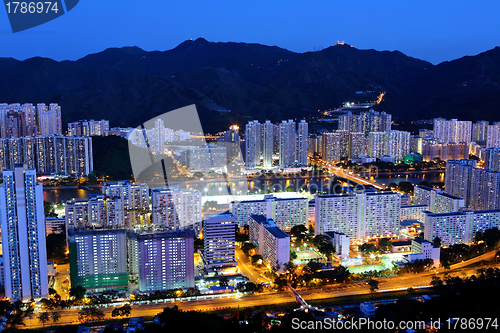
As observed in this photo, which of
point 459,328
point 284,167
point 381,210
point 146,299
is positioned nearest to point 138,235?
point 146,299

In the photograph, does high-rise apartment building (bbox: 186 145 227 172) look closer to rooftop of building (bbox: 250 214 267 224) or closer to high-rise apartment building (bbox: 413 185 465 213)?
high-rise apartment building (bbox: 413 185 465 213)

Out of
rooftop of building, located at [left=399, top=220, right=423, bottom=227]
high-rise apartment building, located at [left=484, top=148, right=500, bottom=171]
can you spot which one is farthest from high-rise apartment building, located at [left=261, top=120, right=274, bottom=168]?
rooftop of building, located at [left=399, top=220, right=423, bottom=227]

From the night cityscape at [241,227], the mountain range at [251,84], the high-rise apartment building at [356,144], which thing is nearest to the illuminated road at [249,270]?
the night cityscape at [241,227]

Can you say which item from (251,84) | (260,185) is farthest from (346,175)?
(251,84)

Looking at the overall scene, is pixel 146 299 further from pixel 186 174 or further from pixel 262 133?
pixel 262 133

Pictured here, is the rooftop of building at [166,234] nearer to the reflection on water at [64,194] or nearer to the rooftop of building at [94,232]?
the rooftop of building at [94,232]

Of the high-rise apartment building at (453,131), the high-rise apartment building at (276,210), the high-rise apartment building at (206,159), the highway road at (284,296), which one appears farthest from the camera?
the high-rise apartment building at (453,131)
